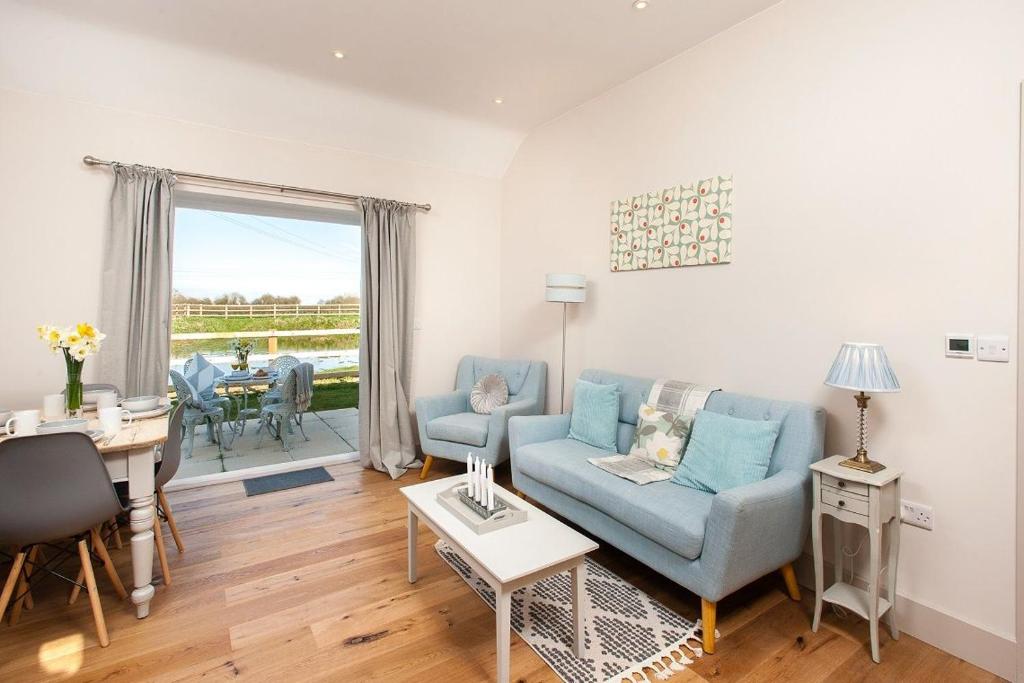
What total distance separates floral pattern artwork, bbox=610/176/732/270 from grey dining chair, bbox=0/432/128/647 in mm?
3025

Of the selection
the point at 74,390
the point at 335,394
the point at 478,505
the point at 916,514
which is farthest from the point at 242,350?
the point at 916,514

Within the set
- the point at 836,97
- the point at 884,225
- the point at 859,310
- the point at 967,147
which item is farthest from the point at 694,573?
the point at 836,97

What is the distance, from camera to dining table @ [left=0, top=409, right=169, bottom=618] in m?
2.05

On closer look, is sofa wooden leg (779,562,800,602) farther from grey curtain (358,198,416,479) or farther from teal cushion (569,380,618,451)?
grey curtain (358,198,416,479)

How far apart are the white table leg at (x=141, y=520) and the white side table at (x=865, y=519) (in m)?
2.84

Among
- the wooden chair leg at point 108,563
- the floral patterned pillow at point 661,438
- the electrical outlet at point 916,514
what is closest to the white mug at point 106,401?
the wooden chair leg at point 108,563

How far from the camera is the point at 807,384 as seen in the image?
2.46m

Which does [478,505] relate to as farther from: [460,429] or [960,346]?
[960,346]

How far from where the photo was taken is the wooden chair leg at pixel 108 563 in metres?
2.18

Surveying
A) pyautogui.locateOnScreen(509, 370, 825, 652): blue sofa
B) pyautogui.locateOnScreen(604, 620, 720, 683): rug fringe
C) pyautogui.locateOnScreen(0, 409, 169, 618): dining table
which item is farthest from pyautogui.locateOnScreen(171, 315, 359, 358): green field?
pyautogui.locateOnScreen(604, 620, 720, 683): rug fringe

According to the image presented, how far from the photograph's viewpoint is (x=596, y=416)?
312 centimetres

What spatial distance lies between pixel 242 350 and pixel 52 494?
2182 millimetres

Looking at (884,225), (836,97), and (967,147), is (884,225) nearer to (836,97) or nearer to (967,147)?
(967,147)

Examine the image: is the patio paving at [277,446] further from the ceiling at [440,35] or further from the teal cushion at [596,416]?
the ceiling at [440,35]
